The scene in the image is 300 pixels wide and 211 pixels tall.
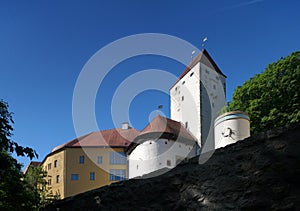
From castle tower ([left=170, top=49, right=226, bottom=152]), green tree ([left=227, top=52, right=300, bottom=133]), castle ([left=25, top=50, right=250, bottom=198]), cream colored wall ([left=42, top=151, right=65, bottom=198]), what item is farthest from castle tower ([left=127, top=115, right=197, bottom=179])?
cream colored wall ([left=42, top=151, right=65, bottom=198])

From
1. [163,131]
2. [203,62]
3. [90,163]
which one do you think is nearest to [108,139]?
[90,163]

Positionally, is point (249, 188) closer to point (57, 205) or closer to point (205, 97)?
point (57, 205)

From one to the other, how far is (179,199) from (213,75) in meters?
35.9

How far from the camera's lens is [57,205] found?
434 centimetres

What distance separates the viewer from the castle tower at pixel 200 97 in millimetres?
35188

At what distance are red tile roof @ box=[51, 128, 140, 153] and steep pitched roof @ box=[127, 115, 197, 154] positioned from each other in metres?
6.03

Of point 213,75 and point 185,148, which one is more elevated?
point 213,75

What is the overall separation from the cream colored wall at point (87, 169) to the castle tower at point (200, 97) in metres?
8.34

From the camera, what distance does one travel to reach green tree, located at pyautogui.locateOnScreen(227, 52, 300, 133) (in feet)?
68.9

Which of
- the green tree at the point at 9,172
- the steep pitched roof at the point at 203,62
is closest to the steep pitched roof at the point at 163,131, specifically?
the steep pitched roof at the point at 203,62

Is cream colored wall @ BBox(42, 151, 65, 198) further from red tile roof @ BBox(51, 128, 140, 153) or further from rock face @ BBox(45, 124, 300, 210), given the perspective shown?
rock face @ BBox(45, 124, 300, 210)

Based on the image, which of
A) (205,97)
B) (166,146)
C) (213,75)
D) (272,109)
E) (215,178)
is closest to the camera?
(215,178)

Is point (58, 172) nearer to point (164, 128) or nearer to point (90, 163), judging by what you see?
point (90, 163)

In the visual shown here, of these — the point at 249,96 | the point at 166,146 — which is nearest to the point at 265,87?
the point at 249,96
